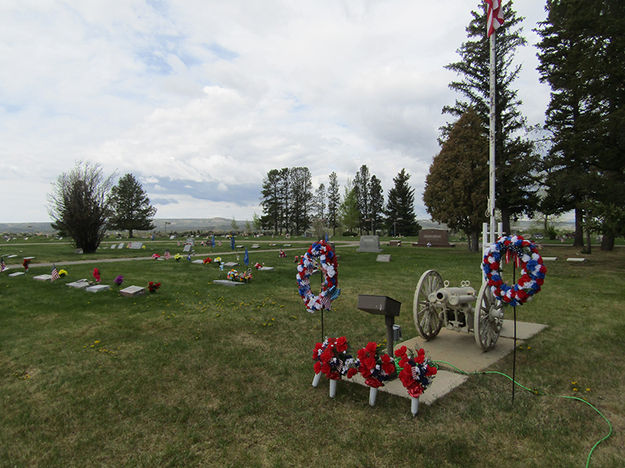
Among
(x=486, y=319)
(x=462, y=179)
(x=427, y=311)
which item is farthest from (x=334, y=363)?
(x=462, y=179)

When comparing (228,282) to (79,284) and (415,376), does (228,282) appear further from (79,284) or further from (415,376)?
(415,376)

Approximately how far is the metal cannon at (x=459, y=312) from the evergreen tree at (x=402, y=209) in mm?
58439

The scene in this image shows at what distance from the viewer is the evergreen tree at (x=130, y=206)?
2240 inches

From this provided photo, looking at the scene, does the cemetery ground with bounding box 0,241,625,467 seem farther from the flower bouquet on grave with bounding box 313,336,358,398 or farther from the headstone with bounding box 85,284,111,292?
the headstone with bounding box 85,284,111,292

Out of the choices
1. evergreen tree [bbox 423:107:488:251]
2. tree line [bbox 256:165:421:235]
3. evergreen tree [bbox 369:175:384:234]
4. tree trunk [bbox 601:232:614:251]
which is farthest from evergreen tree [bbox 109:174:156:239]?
tree trunk [bbox 601:232:614:251]

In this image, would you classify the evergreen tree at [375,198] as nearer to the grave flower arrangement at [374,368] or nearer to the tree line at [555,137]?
the tree line at [555,137]

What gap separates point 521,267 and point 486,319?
1.51 metres

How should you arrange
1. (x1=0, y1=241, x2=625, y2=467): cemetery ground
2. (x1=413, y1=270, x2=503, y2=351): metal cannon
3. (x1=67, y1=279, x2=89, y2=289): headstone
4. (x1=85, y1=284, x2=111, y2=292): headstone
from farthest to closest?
(x1=67, y1=279, x2=89, y2=289): headstone, (x1=85, y1=284, x2=111, y2=292): headstone, (x1=413, y1=270, x2=503, y2=351): metal cannon, (x1=0, y1=241, x2=625, y2=467): cemetery ground

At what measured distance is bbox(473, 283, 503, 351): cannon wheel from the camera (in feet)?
17.9

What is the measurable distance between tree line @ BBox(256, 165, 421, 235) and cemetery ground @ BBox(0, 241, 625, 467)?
5678cm

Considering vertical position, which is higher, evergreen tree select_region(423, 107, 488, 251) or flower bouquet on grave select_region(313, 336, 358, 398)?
evergreen tree select_region(423, 107, 488, 251)

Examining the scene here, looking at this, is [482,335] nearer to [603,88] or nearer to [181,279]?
[181,279]

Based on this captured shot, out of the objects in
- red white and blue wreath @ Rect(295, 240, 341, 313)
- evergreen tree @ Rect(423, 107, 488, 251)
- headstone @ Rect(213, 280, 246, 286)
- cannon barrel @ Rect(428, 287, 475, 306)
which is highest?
evergreen tree @ Rect(423, 107, 488, 251)

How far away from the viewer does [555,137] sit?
20969 millimetres
